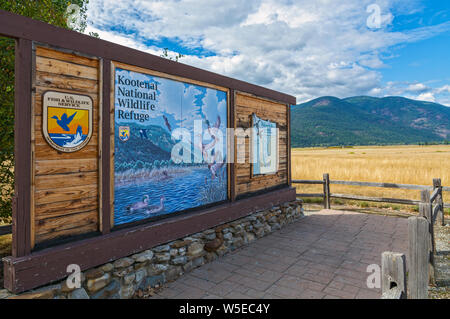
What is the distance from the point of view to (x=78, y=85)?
3.82 meters

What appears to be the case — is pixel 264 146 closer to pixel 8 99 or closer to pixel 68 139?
pixel 68 139

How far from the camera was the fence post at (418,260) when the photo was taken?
10.4 feet

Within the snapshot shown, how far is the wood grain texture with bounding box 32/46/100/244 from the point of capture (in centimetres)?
343

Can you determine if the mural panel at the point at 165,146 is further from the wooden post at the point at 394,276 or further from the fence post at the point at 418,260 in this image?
the fence post at the point at 418,260

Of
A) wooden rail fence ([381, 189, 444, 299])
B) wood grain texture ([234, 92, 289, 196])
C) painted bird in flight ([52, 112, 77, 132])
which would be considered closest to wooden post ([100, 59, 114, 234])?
painted bird in flight ([52, 112, 77, 132])

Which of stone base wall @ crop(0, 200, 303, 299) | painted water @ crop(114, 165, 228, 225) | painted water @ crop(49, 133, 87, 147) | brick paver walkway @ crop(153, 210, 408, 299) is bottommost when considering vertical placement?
brick paver walkway @ crop(153, 210, 408, 299)

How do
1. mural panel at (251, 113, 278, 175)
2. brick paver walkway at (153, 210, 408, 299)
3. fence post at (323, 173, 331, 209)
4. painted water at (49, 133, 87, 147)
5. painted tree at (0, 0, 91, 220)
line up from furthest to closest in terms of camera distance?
1. fence post at (323, 173, 331, 209)
2. mural panel at (251, 113, 278, 175)
3. painted tree at (0, 0, 91, 220)
4. brick paver walkway at (153, 210, 408, 299)
5. painted water at (49, 133, 87, 147)

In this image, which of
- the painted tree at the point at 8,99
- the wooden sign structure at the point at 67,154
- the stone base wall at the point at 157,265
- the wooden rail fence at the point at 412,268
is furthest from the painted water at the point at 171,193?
the wooden rail fence at the point at 412,268

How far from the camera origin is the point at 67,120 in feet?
12.1

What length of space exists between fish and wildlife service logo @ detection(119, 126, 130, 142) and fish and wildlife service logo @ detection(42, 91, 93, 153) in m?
0.46

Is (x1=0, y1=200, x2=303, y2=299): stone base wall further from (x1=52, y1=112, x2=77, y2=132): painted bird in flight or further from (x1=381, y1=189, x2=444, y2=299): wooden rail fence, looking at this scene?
A: (x1=381, y1=189, x2=444, y2=299): wooden rail fence

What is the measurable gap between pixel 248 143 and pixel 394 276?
510 centimetres

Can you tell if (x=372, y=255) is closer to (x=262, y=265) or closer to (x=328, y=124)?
(x=262, y=265)

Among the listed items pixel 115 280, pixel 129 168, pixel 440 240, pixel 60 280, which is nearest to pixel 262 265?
pixel 115 280
